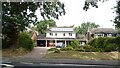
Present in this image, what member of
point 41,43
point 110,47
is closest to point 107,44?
point 110,47

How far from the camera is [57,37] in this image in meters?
18.7

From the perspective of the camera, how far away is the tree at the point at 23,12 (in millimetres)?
10148

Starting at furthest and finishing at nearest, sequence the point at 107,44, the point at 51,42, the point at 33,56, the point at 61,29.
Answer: the point at 51,42 → the point at 61,29 → the point at 107,44 → the point at 33,56

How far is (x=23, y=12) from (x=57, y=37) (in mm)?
8128

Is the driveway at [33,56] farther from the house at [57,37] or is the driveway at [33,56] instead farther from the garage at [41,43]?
the garage at [41,43]

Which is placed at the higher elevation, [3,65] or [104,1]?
[104,1]

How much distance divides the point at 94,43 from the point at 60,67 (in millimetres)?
15072

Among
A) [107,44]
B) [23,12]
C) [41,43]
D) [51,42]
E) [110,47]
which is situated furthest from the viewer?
[41,43]

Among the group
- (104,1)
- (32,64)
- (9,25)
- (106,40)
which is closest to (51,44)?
(106,40)

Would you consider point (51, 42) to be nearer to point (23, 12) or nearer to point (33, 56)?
point (23, 12)

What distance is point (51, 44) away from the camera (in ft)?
61.7

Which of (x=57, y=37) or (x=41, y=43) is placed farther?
(x=41, y=43)

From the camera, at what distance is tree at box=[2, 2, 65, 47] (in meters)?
10.1

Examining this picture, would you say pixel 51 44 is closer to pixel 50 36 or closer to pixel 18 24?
pixel 50 36
